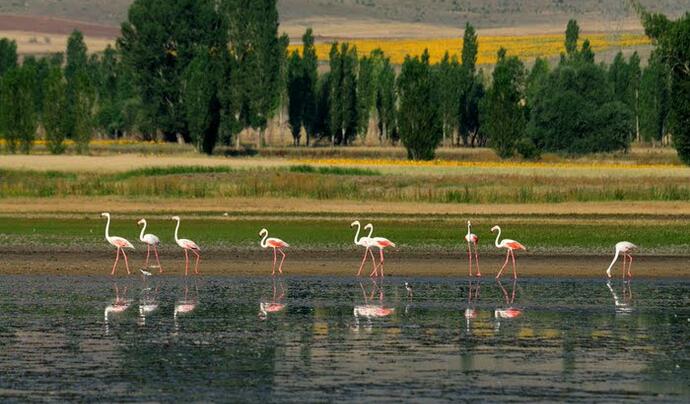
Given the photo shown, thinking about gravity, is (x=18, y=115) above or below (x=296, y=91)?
below

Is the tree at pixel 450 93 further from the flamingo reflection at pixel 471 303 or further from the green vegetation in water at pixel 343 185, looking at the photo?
the flamingo reflection at pixel 471 303

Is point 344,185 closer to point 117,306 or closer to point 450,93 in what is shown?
point 117,306

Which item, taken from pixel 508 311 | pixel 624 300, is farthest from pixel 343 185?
pixel 508 311

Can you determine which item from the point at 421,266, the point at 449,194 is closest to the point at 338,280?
the point at 421,266

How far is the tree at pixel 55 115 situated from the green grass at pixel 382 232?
53713 millimetres

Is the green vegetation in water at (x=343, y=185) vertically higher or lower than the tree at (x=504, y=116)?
lower

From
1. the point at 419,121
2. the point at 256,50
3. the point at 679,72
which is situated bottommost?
the point at 419,121

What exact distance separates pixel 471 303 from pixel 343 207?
80.8 ft

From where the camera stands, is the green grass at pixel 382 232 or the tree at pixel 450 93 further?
the tree at pixel 450 93

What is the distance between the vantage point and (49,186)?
56500 mm

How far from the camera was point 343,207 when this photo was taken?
52219 millimetres

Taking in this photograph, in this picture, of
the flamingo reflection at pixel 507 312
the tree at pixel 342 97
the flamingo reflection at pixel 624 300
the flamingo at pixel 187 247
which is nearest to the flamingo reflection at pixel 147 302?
the flamingo at pixel 187 247

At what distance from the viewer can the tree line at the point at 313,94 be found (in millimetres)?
93250

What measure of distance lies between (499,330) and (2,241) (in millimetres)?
19603
